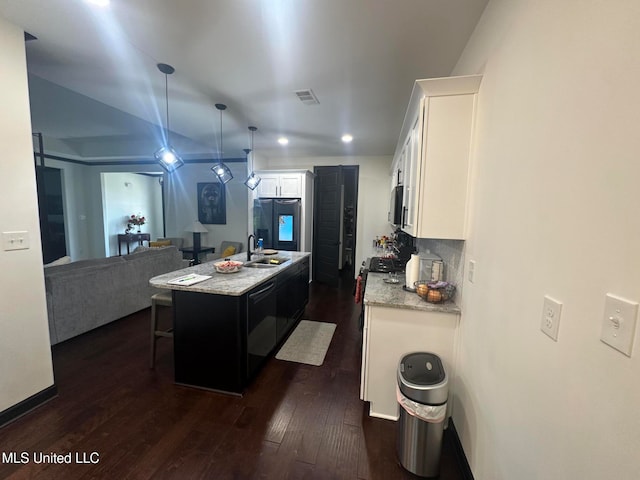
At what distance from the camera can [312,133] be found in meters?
4.00

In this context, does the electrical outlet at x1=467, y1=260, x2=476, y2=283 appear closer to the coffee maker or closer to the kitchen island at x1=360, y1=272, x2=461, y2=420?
the kitchen island at x1=360, y1=272, x2=461, y2=420

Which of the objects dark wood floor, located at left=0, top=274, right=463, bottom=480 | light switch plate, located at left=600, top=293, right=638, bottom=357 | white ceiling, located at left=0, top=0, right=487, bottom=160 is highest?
white ceiling, located at left=0, top=0, right=487, bottom=160

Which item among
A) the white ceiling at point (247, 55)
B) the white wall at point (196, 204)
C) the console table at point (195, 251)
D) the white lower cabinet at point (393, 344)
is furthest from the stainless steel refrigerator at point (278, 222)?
the white lower cabinet at point (393, 344)

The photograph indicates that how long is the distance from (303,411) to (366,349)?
2.30 ft

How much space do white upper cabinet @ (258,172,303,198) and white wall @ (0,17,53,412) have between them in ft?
10.9

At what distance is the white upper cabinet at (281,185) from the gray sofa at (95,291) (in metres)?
2.13

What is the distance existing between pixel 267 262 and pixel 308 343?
3.59ft

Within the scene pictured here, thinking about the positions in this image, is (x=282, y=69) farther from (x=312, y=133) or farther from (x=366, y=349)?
(x=366, y=349)

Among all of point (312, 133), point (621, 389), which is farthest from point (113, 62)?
point (621, 389)

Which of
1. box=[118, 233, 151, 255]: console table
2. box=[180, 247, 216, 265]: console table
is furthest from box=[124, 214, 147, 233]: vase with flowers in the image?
box=[180, 247, 216, 265]: console table

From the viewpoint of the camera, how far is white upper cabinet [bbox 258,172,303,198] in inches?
193

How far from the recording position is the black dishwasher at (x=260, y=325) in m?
2.19

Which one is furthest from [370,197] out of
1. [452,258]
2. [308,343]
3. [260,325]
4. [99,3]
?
[99,3]

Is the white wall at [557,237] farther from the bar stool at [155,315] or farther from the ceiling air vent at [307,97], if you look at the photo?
the bar stool at [155,315]
